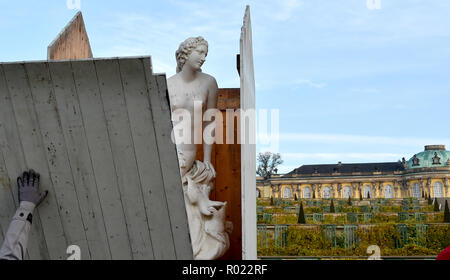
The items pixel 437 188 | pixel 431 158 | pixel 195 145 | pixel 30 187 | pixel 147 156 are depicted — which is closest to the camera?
pixel 147 156

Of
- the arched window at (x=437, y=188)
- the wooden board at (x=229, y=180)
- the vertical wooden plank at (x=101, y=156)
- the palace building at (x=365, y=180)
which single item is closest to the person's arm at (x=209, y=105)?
the wooden board at (x=229, y=180)

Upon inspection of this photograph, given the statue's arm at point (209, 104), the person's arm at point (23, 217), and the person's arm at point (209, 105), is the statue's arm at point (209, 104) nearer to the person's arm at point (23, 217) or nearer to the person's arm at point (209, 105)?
the person's arm at point (209, 105)

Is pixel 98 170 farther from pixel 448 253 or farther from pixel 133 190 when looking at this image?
pixel 448 253

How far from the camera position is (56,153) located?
3.00 m

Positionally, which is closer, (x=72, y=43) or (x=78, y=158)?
(x=78, y=158)

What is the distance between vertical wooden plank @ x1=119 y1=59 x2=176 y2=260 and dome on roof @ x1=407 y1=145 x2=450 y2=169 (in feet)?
201

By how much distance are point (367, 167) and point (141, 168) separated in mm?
61853

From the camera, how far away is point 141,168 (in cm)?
299

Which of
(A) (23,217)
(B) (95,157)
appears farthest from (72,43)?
(A) (23,217)

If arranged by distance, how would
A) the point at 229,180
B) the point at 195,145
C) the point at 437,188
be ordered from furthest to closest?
the point at 437,188 < the point at 229,180 < the point at 195,145

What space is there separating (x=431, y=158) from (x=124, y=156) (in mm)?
64073

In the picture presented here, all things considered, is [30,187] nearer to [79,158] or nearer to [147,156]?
[79,158]

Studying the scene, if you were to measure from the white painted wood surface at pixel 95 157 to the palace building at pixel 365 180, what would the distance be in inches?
2084
